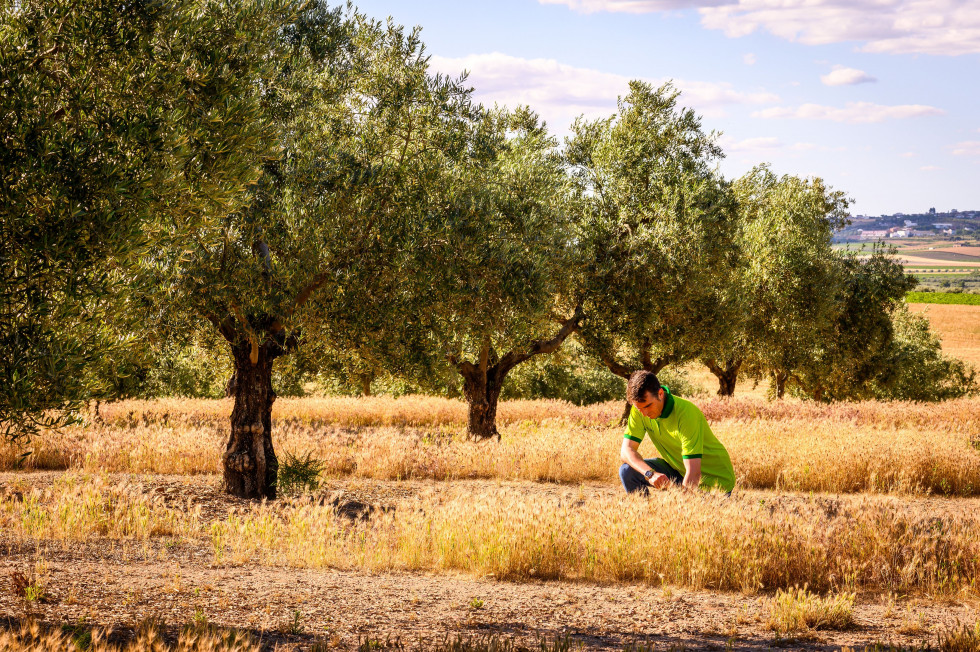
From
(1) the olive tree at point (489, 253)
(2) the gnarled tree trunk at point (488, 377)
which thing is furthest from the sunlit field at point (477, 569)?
(2) the gnarled tree trunk at point (488, 377)

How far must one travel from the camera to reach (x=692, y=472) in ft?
27.8

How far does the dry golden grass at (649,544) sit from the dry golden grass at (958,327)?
64.0m

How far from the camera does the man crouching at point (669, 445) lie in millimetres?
8477

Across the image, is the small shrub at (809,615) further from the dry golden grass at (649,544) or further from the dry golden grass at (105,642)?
the dry golden grass at (105,642)

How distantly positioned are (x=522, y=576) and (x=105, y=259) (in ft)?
17.6

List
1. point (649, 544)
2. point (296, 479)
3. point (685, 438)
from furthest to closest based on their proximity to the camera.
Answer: point (296, 479)
point (685, 438)
point (649, 544)

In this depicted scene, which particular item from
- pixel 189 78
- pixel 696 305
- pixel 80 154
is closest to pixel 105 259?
pixel 80 154

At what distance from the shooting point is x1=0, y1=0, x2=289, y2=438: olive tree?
625 cm

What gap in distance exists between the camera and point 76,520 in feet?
31.5

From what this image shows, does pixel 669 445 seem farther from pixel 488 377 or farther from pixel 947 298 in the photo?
pixel 947 298

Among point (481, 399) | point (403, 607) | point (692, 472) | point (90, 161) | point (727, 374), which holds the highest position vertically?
point (90, 161)

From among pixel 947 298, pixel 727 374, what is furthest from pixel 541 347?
pixel 947 298

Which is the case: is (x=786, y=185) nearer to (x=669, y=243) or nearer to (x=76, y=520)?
(x=669, y=243)

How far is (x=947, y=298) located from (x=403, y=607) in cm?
12381
